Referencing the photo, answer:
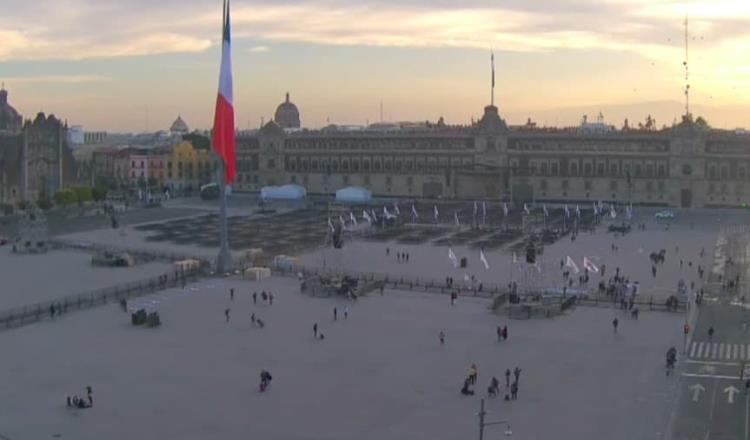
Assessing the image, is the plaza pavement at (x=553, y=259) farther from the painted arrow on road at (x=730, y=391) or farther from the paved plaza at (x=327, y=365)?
the painted arrow on road at (x=730, y=391)

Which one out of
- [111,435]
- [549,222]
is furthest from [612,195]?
[111,435]

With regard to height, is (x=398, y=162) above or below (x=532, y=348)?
above

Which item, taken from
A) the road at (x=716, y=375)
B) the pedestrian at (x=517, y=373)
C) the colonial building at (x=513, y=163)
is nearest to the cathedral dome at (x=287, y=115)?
the colonial building at (x=513, y=163)

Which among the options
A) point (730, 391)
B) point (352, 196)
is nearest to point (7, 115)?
point (352, 196)

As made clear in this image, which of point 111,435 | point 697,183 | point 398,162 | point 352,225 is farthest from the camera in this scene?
point 398,162

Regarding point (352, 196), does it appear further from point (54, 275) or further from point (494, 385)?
point (494, 385)

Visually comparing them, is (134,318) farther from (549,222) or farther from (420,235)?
(549,222)

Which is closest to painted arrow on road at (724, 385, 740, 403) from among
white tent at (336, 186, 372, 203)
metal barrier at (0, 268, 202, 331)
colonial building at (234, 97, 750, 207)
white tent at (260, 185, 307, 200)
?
metal barrier at (0, 268, 202, 331)

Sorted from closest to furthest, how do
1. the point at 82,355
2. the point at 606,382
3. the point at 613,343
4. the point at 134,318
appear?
the point at 606,382 < the point at 82,355 < the point at 613,343 < the point at 134,318

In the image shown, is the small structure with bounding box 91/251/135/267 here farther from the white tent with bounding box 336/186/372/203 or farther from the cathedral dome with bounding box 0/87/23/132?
the cathedral dome with bounding box 0/87/23/132
